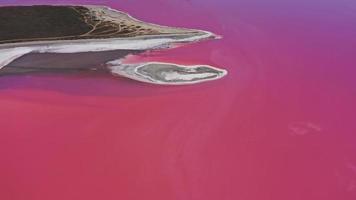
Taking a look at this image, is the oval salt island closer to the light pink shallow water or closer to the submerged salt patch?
the submerged salt patch

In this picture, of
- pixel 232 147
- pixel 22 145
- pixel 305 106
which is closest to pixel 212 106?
pixel 232 147

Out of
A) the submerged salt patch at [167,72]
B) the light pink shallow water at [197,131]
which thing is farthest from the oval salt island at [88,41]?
the light pink shallow water at [197,131]

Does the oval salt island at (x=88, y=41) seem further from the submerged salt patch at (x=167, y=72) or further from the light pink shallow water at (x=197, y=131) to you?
the light pink shallow water at (x=197, y=131)

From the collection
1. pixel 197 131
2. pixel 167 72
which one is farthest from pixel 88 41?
pixel 197 131

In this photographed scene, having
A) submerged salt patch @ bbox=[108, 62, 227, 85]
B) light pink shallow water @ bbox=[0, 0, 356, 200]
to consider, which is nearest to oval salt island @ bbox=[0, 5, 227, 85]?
submerged salt patch @ bbox=[108, 62, 227, 85]

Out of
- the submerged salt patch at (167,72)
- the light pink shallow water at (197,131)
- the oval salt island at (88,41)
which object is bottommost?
the light pink shallow water at (197,131)

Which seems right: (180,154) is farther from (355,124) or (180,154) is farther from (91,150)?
(355,124)
